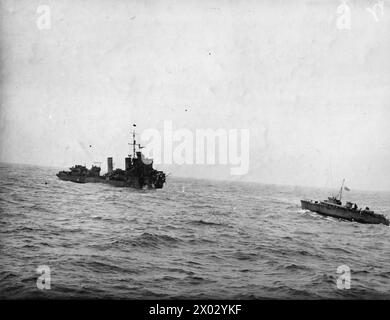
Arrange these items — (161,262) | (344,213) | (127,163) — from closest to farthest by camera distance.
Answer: (161,262)
(344,213)
(127,163)

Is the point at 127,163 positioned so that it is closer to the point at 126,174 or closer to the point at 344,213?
the point at 126,174

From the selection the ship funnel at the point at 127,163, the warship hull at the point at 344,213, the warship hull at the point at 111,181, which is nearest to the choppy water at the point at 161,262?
the warship hull at the point at 344,213

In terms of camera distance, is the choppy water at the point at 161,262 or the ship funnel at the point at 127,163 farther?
the ship funnel at the point at 127,163

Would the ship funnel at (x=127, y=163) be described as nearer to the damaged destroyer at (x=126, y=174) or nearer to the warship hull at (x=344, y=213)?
the damaged destroyer at (x=126, y=174)

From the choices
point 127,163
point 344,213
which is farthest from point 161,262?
point 127,163

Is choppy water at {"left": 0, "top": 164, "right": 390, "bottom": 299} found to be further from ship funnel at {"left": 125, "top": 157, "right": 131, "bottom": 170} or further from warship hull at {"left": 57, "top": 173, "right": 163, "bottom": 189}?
ship funnel at {"left": 125, "top": 157, "right": 131, "bottom": 170}

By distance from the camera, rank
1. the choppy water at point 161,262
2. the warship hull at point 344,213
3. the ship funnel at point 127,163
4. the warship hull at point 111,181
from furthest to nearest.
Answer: the ship funnel at point 127,163 → the warship hull at point 111,181 → the warship hull at point 344,213 → the choppy water at point 161,262

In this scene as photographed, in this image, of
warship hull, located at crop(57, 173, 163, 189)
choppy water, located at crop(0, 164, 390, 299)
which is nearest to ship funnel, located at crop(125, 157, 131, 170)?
warship hull, located at crop(57, 173, 163, 189)

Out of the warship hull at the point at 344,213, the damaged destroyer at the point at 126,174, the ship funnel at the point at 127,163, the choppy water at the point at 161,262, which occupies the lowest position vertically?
the warship hull at the point at 344,213
